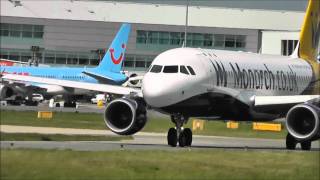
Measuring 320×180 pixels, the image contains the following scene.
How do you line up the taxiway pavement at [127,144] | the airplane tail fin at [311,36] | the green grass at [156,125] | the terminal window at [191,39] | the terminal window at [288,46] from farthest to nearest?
the terminal window at [191,39] < the terminal window at [288,46] < the green grass at [156,125] < the airplane tail fin at [311,36] < the taxiway pavement at [127,144]

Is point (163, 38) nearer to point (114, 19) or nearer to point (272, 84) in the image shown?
point (114, 19)

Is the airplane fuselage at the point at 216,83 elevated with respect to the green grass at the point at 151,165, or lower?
elevated

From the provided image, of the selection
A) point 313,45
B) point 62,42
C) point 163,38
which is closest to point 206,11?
point 163,38

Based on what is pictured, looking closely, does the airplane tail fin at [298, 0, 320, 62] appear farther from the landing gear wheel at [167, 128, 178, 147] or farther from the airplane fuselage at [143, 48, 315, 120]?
the landing gear wheel at [167, 128, 178, 147]

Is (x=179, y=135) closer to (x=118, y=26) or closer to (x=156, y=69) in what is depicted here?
(x=156, y=69)

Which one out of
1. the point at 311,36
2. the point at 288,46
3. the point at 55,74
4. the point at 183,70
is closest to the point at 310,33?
the point at 311,36

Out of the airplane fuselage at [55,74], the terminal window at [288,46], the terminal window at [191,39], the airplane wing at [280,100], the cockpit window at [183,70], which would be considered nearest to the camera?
the cockpit window at [183,70]

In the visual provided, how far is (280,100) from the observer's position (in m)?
31.4

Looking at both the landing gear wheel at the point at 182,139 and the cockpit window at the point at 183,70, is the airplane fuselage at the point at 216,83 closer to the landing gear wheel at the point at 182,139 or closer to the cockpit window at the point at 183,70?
the cockpit window at the point at 183,70

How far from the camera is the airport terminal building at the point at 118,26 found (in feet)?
442

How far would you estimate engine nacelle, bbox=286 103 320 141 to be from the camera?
1117 inches

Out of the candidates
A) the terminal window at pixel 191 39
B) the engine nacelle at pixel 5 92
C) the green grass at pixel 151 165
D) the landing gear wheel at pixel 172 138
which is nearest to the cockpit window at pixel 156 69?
the landing gear wheel at pixel 172 138

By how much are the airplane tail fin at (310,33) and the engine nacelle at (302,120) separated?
40.9 ft

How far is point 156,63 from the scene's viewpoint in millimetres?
29734
